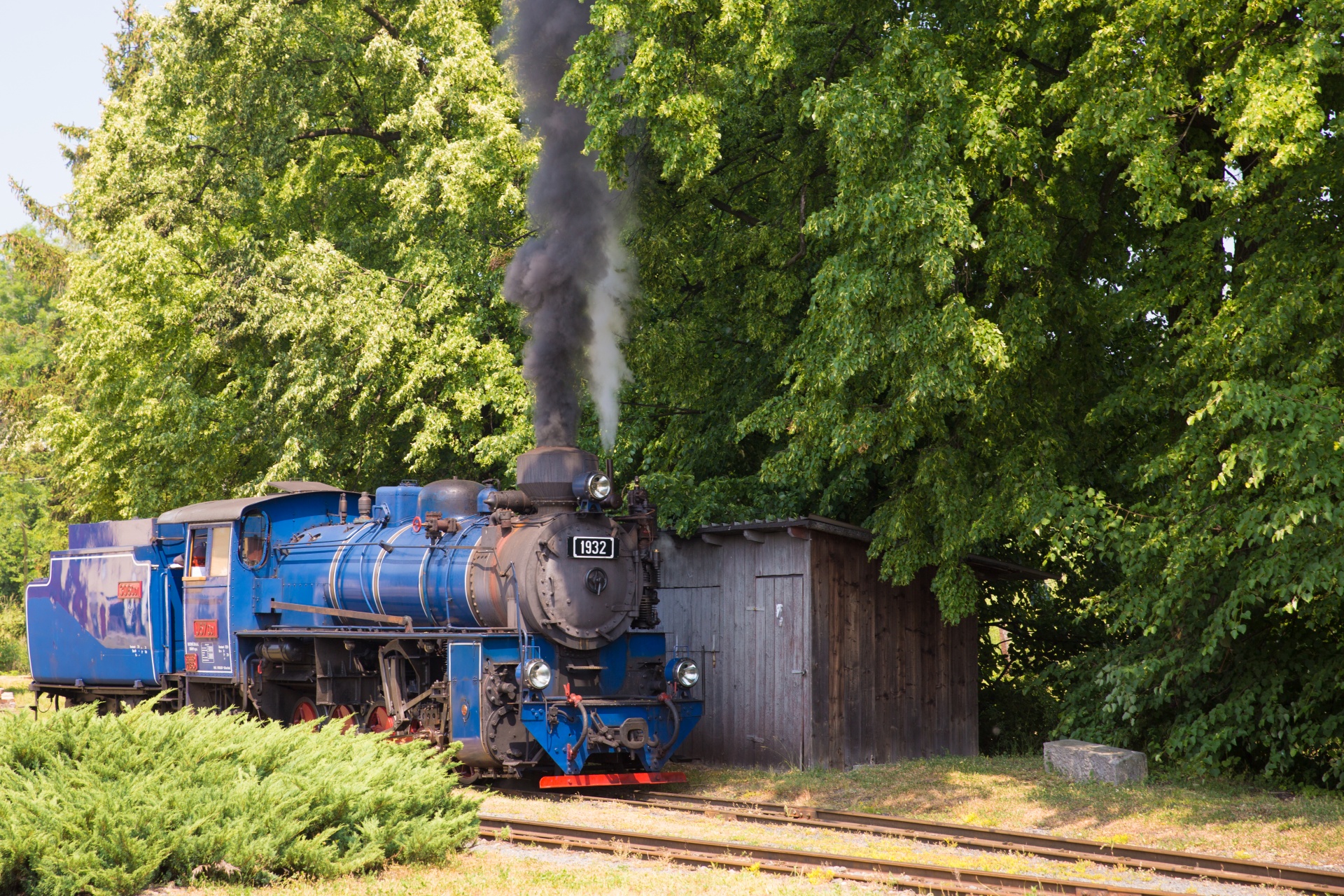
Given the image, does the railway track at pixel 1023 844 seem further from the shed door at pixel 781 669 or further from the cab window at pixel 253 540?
the cab window at pixel 253 540

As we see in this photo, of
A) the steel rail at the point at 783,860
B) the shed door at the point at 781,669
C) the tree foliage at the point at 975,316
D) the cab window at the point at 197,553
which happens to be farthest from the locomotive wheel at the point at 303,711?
the shed door at the point at 781,669

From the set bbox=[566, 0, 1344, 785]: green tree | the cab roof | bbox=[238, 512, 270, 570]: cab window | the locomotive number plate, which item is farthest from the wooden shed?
bbox=[238, 512, 270, 570]: cab window

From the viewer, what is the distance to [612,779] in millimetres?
12695

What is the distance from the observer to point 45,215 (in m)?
38.2

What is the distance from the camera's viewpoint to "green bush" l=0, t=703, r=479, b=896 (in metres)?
7.66

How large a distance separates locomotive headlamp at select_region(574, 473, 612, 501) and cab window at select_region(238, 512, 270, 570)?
5.37 metres

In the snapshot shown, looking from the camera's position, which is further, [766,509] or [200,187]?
[200,187]

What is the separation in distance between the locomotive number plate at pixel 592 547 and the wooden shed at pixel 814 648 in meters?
2.60

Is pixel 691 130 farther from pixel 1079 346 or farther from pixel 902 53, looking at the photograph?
pixel 1079 346

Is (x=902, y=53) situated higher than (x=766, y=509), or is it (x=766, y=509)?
(x=902, y=53)

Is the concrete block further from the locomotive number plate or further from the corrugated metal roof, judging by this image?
the locomotive number plate

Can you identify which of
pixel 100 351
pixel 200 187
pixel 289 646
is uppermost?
pixel 200 187

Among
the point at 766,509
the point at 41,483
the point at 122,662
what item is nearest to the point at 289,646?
the point at 122,662

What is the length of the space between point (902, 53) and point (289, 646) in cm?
996
